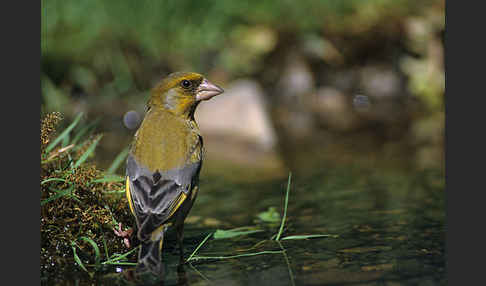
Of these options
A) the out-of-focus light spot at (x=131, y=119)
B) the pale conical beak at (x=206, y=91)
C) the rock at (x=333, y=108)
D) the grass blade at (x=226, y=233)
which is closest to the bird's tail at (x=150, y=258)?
the grass blade at (x=226, y=233)

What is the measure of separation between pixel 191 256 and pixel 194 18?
6.92 meters

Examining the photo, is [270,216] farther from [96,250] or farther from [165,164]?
[96,250]

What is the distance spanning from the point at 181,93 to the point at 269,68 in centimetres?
605

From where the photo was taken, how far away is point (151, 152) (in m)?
4.29

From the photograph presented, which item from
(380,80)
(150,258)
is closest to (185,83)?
(150,258)

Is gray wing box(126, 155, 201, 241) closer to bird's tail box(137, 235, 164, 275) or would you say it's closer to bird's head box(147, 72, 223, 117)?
bird's tail box(137, 235, 164, 275)

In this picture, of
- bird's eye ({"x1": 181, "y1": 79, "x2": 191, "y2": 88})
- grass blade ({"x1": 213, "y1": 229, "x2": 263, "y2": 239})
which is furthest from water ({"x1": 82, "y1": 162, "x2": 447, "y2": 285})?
bird's eye ({"x1": 181, "y1": 79, "x2": 191, "y2": 88})

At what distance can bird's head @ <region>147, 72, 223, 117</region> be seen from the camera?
4.86 metres

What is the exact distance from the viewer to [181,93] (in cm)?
488

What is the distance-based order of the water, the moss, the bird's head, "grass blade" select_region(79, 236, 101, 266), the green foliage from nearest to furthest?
the water < "grass blade" select_region(79, 236, 101, 266) < the moss < the bird's head < the green foliage

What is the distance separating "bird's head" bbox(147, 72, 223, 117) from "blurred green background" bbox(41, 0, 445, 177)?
116 inches

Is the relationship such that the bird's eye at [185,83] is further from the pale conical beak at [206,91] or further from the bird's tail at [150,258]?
the bird's tail at [150,258]

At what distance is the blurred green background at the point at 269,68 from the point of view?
8.78 metres

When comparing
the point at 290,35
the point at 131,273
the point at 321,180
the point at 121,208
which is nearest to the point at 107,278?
the point at 131,273
